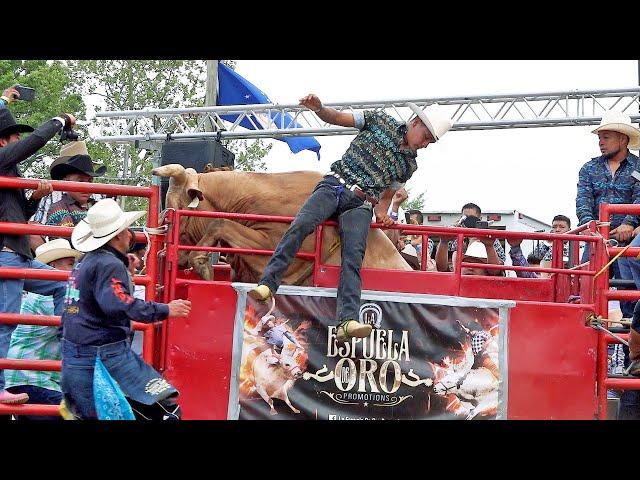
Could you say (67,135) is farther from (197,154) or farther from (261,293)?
(197,154)

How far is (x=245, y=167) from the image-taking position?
23938 millimetres

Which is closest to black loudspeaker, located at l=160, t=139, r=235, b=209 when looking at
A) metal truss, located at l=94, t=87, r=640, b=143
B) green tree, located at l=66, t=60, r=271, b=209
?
metal truss, located at l=94, t=87, r=640, b=143

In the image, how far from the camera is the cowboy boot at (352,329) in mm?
5676

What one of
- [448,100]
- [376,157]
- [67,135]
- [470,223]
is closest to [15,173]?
[67,135]

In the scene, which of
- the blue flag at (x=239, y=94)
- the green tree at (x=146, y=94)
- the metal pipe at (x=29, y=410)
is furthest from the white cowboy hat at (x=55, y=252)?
the green tree at (x=146, y=94)

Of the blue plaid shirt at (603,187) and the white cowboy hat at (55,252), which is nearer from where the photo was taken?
the white cowboy hat at (55,252)

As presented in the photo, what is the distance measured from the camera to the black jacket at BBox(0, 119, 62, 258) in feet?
19.6

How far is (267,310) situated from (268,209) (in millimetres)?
1118

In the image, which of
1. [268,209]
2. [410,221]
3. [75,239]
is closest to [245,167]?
[410,221]

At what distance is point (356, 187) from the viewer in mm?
6113

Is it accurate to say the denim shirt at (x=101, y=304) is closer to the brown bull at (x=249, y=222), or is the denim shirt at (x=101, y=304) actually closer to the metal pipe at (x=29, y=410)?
the metal pipe at (x=29, y=410)

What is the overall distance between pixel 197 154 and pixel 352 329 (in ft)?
27.2

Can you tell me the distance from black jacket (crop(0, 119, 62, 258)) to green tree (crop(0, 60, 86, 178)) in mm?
19660

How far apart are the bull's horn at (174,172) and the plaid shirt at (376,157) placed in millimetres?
1291
